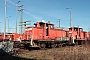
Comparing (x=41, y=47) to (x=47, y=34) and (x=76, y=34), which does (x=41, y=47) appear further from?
(x=76, y=34)

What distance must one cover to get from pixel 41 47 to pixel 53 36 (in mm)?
4092

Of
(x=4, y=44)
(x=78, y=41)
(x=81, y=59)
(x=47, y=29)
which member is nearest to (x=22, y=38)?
(x=47, y=29)

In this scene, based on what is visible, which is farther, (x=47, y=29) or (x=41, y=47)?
(x=47, y=29)

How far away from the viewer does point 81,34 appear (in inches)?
1346

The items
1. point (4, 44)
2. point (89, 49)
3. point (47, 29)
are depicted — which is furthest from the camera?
point (47, 29)

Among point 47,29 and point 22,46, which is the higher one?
point 47,29

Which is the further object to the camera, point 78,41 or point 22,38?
point 78,41

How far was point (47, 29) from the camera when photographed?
82.3ft

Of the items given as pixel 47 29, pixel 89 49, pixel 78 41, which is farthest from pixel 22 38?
pixel 89 49

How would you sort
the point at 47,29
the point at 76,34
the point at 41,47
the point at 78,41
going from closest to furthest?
the point at 41,47
the point at 47,29
the point at 78,41
the point at 76,34

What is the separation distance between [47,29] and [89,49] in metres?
10.2

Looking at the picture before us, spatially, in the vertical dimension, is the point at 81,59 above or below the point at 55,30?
below

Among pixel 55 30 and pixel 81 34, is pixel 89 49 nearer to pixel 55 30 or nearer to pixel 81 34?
pixel 55 30

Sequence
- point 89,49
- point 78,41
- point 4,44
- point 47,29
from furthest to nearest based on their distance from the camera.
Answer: point 78,41 < point 47,29 < point 4,44 < point 89,49
